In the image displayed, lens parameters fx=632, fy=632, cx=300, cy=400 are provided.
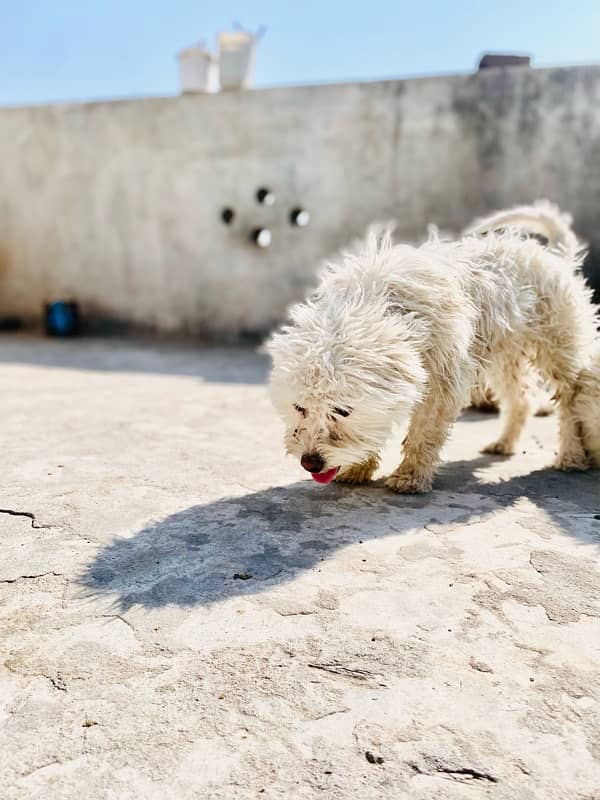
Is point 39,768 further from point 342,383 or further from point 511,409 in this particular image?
point 511,409

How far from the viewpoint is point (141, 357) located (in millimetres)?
6680

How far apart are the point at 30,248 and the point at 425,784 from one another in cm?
872

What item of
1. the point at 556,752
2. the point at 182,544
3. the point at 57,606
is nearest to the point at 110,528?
the point at 182,544

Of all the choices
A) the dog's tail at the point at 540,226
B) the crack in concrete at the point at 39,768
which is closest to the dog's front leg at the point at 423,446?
the dog's tail at the point at 540,226

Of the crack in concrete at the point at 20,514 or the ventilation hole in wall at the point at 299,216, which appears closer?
the crack in concrete at the point at 20,514

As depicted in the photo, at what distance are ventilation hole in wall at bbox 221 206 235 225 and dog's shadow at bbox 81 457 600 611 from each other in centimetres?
531

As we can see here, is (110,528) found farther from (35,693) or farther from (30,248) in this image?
(30,248)

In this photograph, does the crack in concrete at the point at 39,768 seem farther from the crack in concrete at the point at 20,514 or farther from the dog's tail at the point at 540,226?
the dog's tail at the point at 540,226

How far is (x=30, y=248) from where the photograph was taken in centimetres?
852

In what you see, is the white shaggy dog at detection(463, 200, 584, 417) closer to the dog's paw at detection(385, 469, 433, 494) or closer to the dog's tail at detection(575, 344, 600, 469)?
the dog's tail at detection(575, 344, 600, 469)

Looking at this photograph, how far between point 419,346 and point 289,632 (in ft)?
4.09

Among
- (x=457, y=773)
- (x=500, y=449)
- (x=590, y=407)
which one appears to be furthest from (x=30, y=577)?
(x=590, y=407)

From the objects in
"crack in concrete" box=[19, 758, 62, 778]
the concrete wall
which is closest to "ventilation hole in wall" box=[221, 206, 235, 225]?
the concrete wall

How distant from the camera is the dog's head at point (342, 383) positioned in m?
2.21
